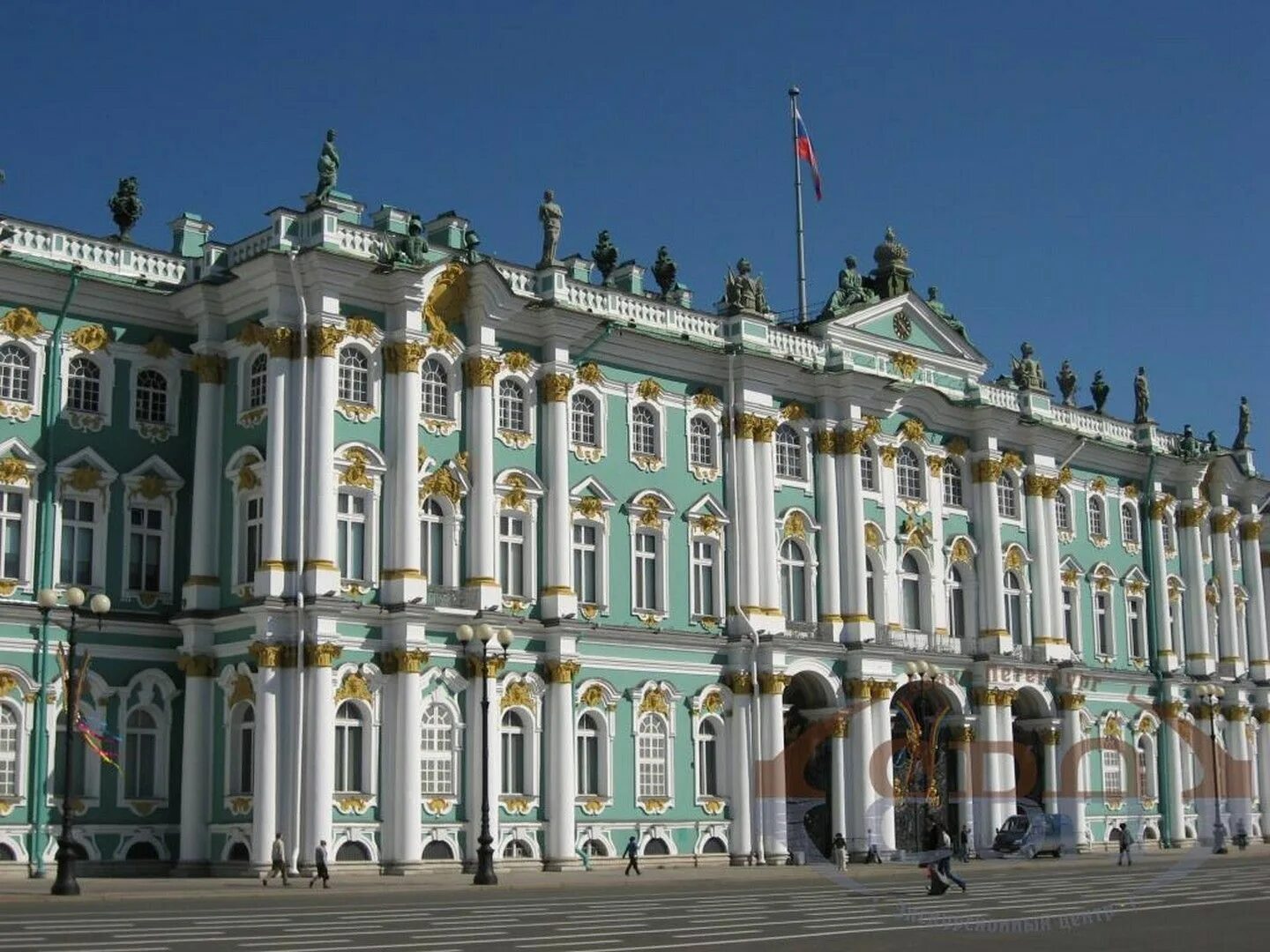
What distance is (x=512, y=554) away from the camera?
52.2 metres

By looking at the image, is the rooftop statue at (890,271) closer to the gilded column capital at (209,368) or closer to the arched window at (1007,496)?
the arched window at (1007,496)

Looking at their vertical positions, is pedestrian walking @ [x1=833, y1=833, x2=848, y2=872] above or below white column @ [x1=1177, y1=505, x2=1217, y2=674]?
below

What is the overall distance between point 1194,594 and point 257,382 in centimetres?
4432

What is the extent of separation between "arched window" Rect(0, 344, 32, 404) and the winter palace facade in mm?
112

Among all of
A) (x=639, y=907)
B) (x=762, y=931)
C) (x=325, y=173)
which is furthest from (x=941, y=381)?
(x=762, y=931)

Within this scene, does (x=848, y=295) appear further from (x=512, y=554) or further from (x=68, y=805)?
(x=68, y=805)

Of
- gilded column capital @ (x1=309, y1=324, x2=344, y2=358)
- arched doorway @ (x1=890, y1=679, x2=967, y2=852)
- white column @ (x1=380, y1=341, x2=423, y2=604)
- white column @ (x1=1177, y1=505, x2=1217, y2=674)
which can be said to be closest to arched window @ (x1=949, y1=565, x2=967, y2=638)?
arched doorway @ (x1=890, y1=679, x2=967, y2=852)

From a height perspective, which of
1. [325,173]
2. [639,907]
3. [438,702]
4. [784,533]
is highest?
[325,173]

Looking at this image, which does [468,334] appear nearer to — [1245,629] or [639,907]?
[639,907]

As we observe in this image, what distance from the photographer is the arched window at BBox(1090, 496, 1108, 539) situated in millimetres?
72875

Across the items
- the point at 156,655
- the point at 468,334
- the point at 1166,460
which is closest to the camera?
the point at 156,655

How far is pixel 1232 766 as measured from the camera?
76938 mm

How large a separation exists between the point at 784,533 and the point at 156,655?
20.9 metres

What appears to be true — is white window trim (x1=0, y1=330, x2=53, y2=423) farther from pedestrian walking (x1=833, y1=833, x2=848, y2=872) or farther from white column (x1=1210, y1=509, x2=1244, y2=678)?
white column (x1=1210, y1=509, x2=1244, y2=678)
